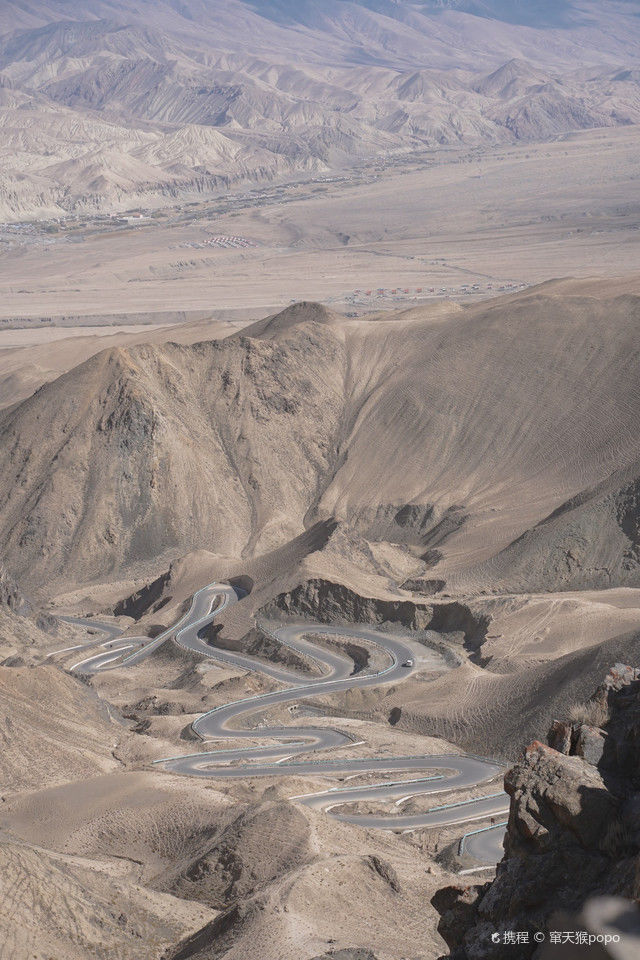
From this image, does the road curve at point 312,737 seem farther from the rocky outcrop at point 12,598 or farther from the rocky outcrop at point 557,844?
the rocky outcrop at point 557,844

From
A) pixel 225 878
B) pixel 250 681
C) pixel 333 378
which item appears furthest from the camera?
pixel 333 378

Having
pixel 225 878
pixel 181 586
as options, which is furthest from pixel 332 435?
pixel 225 878

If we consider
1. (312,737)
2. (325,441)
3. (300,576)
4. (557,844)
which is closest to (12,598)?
(300,576)

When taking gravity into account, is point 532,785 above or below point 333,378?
above

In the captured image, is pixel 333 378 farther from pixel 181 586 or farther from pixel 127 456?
pixel 181 586

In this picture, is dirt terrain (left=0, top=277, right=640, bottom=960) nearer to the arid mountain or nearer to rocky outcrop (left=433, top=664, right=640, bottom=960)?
the arid mountain

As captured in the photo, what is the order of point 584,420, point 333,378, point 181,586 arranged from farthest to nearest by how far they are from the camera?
point 333,378 → point 584,420 → point 181,586

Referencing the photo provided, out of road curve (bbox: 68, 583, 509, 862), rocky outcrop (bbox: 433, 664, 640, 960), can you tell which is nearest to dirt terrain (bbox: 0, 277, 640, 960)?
road curve (bbox: 68, 583, 509, 862)
